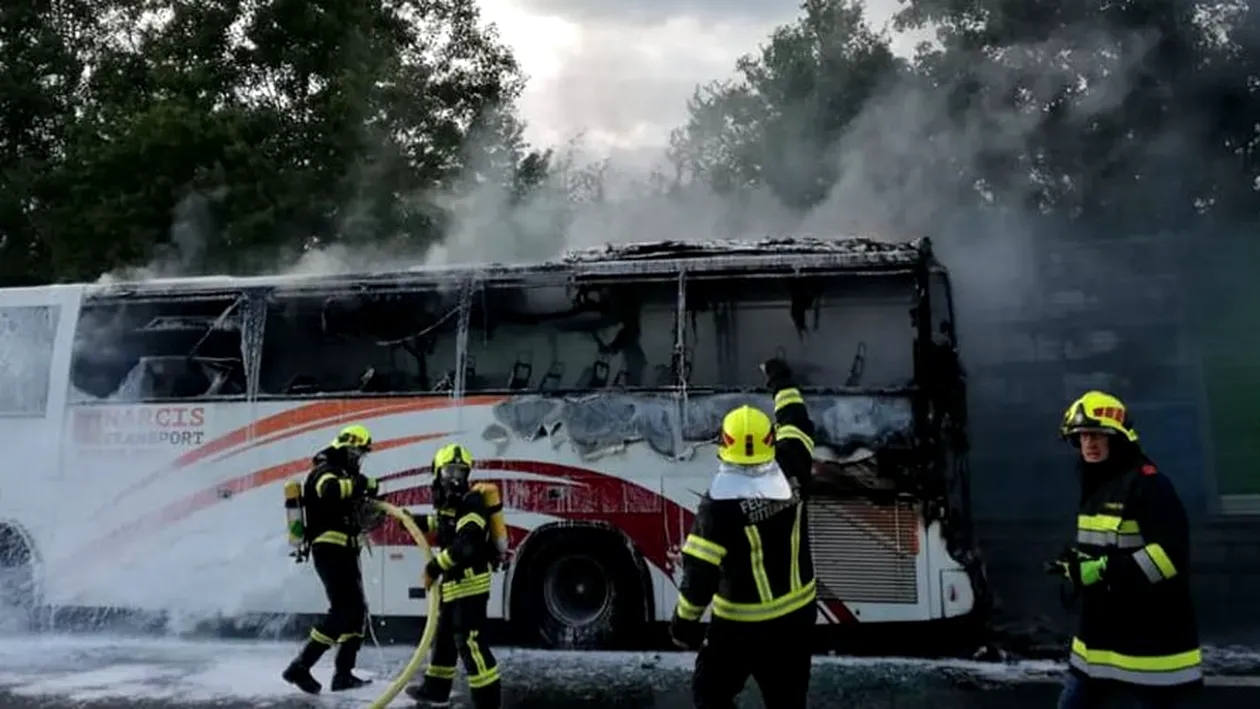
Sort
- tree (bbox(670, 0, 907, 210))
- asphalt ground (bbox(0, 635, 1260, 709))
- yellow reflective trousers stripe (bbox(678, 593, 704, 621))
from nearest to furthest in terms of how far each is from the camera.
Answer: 1. yellow reflective trousers stripe (bbox(678, 593, 704, 621))
2. asphalt ground (bbox(0, 635, 1260, 709))
3. tree (bbox(670, 0, 907, 210))

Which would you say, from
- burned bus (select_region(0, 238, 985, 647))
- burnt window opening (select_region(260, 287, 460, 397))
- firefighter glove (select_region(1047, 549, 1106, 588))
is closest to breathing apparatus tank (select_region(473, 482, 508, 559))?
burned bus (select_region(0, 238, 985, 647))

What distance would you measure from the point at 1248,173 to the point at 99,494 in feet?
44.6

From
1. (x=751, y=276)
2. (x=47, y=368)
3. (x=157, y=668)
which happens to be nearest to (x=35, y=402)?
(x=47, y=368)

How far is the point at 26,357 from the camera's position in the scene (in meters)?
9.88

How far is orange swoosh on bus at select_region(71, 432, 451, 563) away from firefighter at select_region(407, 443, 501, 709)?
2.20m

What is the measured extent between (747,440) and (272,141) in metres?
14.4

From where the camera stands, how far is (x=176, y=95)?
1727 cm

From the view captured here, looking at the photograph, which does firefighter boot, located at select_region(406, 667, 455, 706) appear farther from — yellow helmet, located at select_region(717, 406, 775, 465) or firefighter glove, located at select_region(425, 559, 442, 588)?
yellow helmet, located at select_region(717, 406, 775, 465)

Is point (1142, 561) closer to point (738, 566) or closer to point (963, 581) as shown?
point (738, 566)

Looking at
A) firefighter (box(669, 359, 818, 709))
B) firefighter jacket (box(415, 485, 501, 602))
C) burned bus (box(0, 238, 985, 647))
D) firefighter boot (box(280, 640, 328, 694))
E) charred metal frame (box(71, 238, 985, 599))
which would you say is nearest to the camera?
firefighter (box(669, 359, 818, 709))

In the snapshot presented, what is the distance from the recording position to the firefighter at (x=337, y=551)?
7.35 metres

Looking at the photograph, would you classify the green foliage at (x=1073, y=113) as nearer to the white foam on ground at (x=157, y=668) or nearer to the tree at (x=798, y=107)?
the tree at (x=798, y=107)

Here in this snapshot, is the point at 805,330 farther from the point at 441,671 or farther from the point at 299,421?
the point at 299,421

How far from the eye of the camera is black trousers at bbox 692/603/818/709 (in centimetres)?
464
